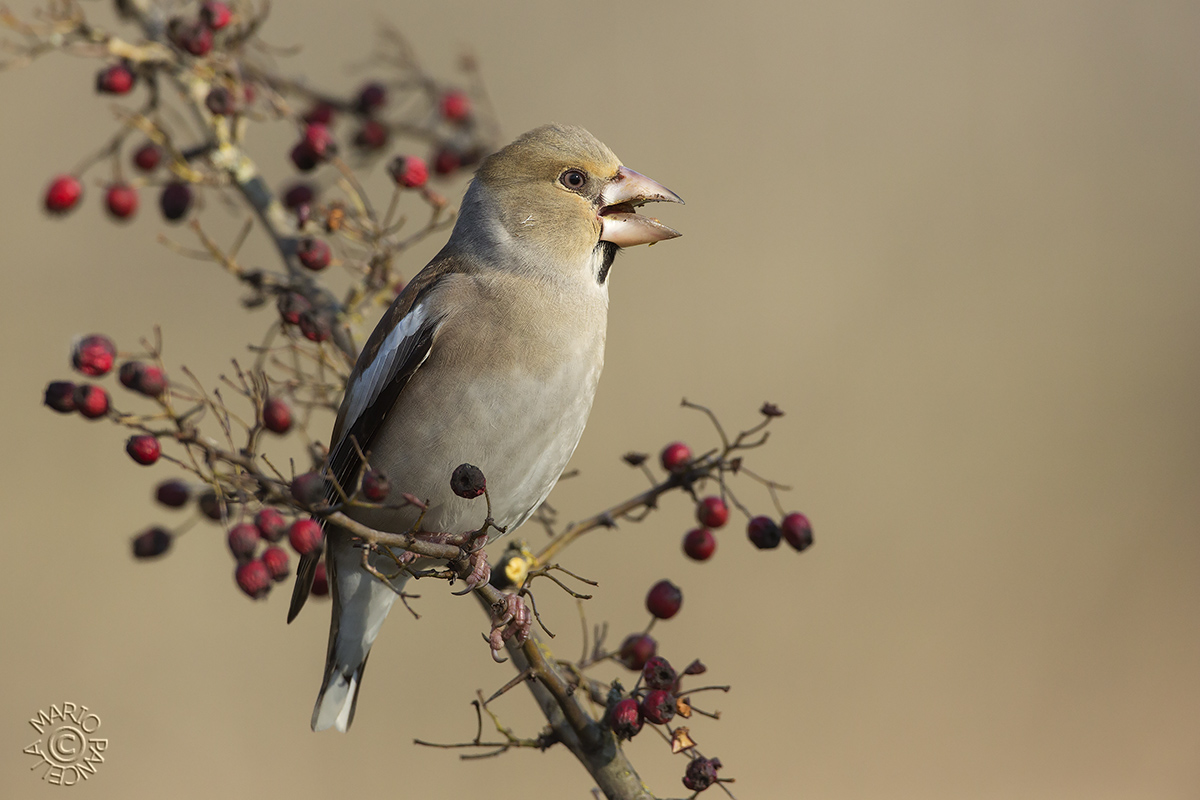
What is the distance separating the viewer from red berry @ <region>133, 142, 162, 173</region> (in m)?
3.50

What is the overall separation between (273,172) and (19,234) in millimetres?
1900

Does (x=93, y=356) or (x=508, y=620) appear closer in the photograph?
(x=508, y=620)

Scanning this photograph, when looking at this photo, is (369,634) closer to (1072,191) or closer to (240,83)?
(240,83)

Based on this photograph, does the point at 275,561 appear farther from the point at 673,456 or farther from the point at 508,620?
the point at 673,456

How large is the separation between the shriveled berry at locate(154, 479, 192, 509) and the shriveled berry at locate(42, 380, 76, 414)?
1.80ft

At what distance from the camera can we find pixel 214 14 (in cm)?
314

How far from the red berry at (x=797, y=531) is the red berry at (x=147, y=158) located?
8.17ft

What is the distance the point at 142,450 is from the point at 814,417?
18.1ft

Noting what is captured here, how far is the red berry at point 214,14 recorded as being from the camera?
3133 millimetres

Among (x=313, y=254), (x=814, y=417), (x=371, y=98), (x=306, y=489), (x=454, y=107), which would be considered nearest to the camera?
(x=306, y=489)

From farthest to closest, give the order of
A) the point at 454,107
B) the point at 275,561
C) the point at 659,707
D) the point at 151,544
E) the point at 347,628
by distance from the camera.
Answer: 1. the point at 454,107
2. the point at 347,628
3. the point at 151,544
4. the point at 275,561
5. the point at 659,707

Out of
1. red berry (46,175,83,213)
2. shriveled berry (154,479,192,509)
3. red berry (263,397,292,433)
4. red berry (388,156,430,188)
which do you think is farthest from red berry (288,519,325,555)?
red berry (46,175,83,213)

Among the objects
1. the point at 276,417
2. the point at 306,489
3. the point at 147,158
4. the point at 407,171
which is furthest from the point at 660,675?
the point at 147,158

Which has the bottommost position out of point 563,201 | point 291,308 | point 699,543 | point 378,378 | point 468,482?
point 468,482
